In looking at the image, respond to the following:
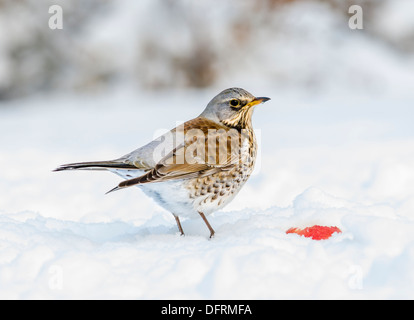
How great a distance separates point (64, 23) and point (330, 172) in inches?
275

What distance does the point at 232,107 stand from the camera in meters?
4.00

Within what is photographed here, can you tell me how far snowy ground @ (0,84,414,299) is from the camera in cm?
274

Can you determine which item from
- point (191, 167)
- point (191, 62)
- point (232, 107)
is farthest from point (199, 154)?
point (191, 62)

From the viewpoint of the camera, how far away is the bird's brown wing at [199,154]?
346 centimetres

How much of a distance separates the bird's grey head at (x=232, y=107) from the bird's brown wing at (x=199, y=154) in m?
0.07

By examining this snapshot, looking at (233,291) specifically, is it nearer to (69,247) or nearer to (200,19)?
(69,247)

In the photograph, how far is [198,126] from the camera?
12.7ft

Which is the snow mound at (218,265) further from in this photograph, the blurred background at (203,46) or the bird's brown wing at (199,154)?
the blurred background at (203,46)

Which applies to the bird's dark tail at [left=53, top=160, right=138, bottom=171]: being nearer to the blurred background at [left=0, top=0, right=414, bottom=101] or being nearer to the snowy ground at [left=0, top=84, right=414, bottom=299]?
the snowy ground at [left=0, top=84, right=414, bottom=299]

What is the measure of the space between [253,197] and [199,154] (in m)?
1.79

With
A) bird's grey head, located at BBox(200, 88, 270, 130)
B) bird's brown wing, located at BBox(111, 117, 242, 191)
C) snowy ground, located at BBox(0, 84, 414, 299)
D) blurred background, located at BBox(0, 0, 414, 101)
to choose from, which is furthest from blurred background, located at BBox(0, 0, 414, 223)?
bird's brown wing, located at BBox(111, 117, 242, 191)

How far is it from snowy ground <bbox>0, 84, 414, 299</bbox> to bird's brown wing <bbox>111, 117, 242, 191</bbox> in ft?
1.25
